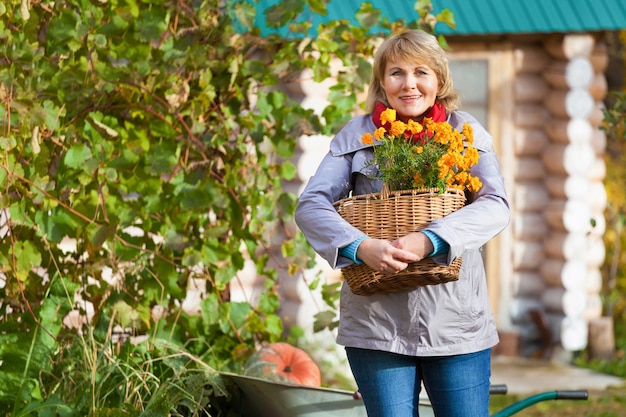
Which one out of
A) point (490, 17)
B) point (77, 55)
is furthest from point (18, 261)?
point (490, 17)

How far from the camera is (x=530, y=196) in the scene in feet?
26.2

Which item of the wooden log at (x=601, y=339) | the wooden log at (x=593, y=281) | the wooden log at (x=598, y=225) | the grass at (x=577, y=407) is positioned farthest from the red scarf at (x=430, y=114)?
the wooden log at (x=593, y=281)

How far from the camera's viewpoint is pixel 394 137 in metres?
2.77

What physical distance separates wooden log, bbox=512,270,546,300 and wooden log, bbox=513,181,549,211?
0.51 m

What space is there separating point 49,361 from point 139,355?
353 mm

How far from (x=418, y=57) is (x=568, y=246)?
5.27 m

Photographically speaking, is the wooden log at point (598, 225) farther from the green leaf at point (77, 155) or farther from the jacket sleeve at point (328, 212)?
the jacket sleeve at point (328, 212)

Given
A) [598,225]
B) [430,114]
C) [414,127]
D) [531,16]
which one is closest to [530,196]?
[598,225]

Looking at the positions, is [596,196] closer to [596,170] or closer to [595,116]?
[596,170]

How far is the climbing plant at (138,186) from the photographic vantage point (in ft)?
12.5

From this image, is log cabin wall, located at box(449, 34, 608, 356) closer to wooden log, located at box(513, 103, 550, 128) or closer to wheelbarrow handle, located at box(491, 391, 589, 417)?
wooden log, located at box(513, 103, 550, 128)

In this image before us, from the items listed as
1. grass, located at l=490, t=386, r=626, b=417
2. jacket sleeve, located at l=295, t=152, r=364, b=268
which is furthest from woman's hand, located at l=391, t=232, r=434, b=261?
grass, located at l=490, t=386, r=626, b=417

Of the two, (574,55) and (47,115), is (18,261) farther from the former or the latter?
(574,55)

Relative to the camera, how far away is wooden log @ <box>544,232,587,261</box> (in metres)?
7.77
